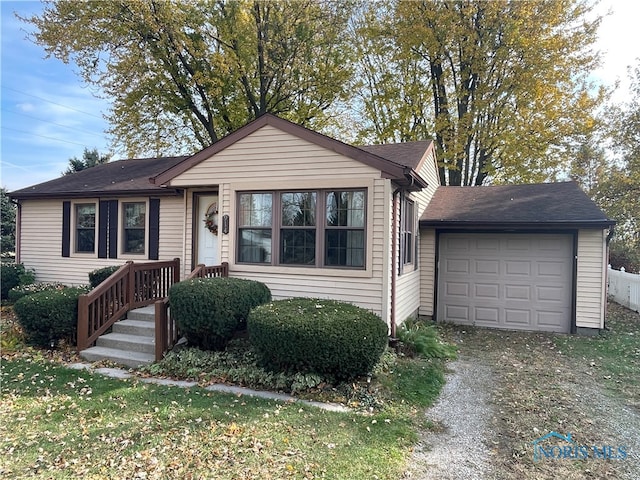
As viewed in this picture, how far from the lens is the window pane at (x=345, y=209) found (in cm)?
628

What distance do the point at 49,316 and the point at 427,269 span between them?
786cm

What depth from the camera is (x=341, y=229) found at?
6.39 meters

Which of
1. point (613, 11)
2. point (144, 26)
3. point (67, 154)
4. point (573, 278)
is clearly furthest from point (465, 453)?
point (67, 154)

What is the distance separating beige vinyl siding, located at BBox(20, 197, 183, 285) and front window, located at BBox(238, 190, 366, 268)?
125 inches

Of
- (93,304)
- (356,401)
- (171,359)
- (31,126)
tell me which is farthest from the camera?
(31,126)

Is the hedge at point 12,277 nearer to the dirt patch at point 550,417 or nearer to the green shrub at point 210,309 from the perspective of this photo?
the green shrub at point 210,309

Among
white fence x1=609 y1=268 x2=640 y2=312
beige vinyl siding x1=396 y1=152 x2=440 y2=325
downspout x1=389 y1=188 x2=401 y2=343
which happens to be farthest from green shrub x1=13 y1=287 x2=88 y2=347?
white fence x1=609 y1=268 x2=640 y2=312

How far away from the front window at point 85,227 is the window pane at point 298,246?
621 centimetres

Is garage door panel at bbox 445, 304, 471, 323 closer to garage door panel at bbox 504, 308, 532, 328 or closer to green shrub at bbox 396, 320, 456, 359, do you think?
garage door panel at bbox 504, 308, 532, 328

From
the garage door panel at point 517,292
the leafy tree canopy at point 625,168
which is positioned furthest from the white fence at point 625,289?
the garage door panel at point 517,292

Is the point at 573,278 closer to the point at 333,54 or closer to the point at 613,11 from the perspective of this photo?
the point at 613,11

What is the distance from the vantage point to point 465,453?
3387 mm

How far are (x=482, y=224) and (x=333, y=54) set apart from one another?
11095 mm

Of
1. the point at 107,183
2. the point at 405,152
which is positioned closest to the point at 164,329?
the point at 405,152
